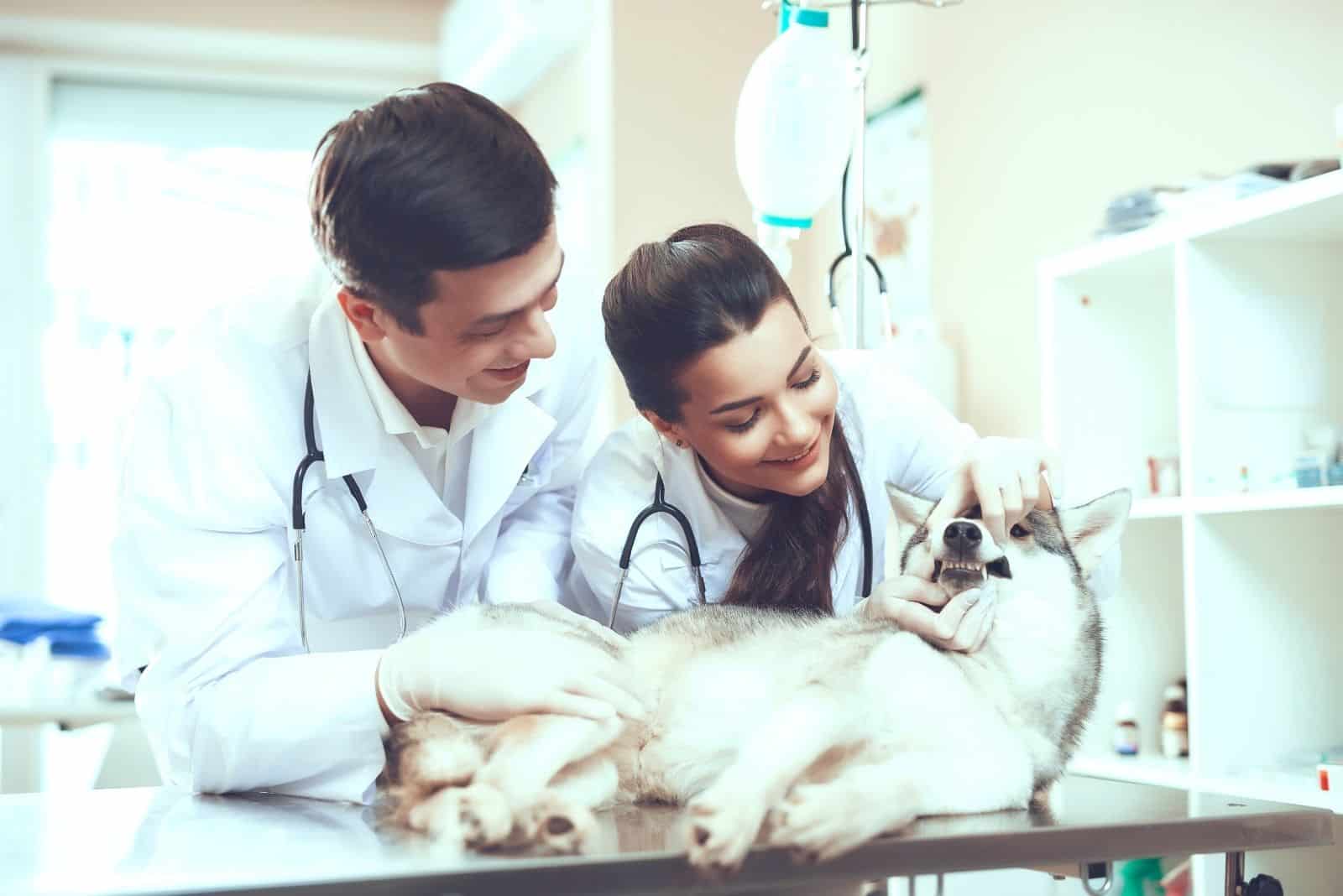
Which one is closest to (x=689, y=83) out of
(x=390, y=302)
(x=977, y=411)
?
(x=977, y=411)

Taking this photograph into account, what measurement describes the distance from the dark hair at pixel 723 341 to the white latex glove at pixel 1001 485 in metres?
0.14

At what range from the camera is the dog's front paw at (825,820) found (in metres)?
0.85

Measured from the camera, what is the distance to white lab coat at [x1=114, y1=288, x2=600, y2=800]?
46.3 inches

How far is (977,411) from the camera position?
10.2 feet

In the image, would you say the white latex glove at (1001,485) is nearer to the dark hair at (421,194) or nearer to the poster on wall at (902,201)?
the dark hair at (421,194)

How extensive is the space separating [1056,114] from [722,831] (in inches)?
94.7

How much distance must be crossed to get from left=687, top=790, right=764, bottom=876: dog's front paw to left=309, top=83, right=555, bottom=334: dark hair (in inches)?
22.3

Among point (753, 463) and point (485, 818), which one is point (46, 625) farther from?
point (485, 818)

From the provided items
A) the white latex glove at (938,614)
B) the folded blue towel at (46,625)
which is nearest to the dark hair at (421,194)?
the white latex glove at (938,614)

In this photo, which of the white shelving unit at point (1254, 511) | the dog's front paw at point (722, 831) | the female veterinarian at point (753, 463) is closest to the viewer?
the dog's front paw at point (722, 831)

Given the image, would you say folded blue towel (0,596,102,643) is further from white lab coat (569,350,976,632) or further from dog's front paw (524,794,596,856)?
dog's front paw (524,794,596,856)

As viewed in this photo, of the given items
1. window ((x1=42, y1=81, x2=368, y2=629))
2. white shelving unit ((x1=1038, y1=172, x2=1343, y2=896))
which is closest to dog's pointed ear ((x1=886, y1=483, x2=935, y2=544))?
white shelving unit ((x1=1038, y1=172, x2=1343, y2=896))

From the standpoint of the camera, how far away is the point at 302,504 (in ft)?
4.49

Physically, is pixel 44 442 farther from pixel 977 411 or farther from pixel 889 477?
pixel 889 477
